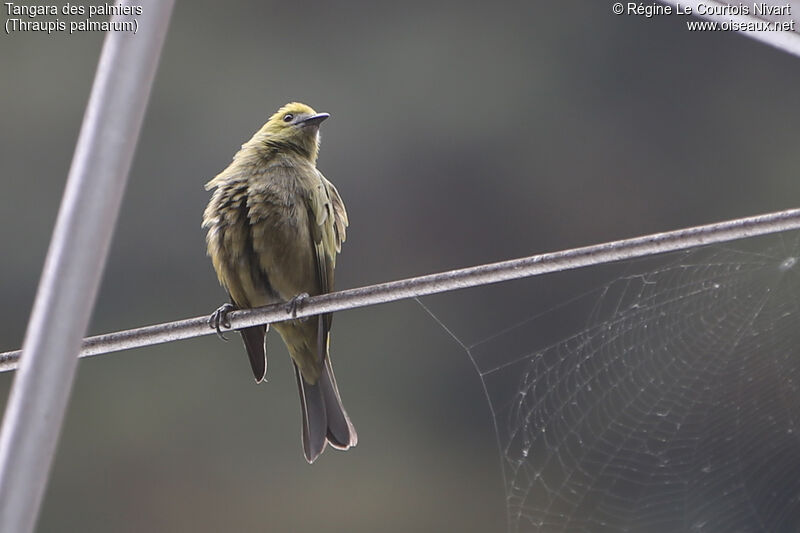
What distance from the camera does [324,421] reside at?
1.97 meters

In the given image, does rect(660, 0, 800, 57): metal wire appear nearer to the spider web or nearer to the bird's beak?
the spider web

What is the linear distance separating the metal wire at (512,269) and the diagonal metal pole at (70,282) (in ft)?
1.43

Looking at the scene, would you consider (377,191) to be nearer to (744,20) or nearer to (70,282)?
(744,20)

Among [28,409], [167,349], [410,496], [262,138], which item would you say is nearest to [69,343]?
[28,409]

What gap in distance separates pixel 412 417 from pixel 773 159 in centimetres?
198

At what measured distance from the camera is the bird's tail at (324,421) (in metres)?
1.96

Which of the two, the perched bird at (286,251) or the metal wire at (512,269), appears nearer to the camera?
the metal wire at (512,269)

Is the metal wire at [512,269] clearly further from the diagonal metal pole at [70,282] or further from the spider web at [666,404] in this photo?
the spider web at [666,404]

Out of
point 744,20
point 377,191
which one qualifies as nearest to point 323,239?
point 744,20

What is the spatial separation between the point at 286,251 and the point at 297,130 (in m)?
0.40

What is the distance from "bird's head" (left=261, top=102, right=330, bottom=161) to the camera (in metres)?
2.11

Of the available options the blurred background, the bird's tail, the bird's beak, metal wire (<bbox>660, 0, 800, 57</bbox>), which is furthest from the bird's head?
the blurred background

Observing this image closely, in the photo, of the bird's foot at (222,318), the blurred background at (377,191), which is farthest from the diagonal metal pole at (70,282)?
the blurred background at (377,191)

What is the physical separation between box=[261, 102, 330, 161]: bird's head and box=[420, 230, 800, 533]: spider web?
2.36 feet
